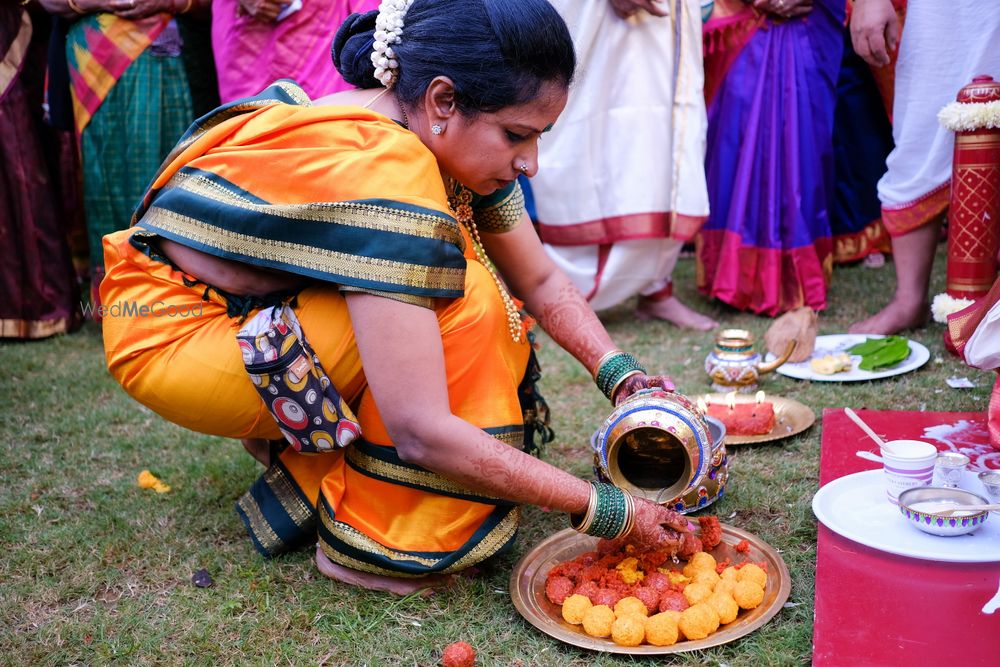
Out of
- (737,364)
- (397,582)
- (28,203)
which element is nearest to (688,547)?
(397,582)

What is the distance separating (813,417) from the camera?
8.89 feet

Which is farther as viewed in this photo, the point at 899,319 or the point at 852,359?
the point at 899,319

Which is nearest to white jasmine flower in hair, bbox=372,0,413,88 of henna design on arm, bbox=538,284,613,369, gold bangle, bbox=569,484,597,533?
henna design on arm, bbox=538,284,613,369

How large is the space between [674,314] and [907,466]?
219 centimetres

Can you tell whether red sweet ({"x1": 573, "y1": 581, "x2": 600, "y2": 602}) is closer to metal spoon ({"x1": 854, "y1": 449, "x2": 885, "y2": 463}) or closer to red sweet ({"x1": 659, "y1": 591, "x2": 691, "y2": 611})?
red sweet ({"x1": 659, "y1": 591, "x2": 691, "y2": 611})

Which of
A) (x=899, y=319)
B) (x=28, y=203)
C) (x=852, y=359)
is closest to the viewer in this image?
(x=852, y=359)

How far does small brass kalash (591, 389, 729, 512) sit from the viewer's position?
2.01m

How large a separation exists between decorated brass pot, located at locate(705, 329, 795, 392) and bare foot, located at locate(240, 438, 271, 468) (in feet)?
4.96

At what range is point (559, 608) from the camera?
1.85 m

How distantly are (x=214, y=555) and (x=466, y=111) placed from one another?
122 centimetres

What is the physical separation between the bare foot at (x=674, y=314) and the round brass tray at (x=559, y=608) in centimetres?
194

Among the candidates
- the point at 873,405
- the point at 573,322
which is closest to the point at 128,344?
the point at 573,322

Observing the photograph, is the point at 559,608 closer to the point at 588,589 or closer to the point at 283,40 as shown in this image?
the point at 588,589

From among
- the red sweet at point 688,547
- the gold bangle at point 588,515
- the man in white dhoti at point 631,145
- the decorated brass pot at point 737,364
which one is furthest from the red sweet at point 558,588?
the man in white dhoti at point 631,145
